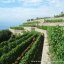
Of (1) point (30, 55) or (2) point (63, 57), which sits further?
(1) point (30, 55)

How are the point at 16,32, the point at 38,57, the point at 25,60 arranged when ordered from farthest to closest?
1. the point at 16,32
2. the point at 38,57
3. the point at 25,60

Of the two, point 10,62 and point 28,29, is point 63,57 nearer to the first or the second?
point 10,62

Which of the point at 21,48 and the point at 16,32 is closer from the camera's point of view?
the point at 21,48

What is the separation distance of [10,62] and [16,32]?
42.7 metres

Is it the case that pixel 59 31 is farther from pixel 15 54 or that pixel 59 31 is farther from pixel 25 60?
pixel 15 54

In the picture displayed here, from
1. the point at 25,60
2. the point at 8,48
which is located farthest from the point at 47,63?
the point at 8,48

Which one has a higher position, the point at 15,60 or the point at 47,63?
the point at 47,63

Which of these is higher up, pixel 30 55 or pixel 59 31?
pixel 59 31

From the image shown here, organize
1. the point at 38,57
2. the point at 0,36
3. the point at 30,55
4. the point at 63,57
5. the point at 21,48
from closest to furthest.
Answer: the point at 63,57, the point at 30,55, the point at 38,57, the point at 21,48, the point at 0,36

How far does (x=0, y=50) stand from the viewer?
94.6 ft

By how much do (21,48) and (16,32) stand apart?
35.2 meters

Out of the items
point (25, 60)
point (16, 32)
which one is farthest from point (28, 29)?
point (25, 60)

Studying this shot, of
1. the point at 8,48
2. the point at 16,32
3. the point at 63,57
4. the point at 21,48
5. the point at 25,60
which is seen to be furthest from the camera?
the point at 16,32

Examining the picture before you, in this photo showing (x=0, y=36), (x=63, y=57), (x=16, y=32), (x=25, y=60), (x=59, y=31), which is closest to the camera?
(x=63, y=57)
